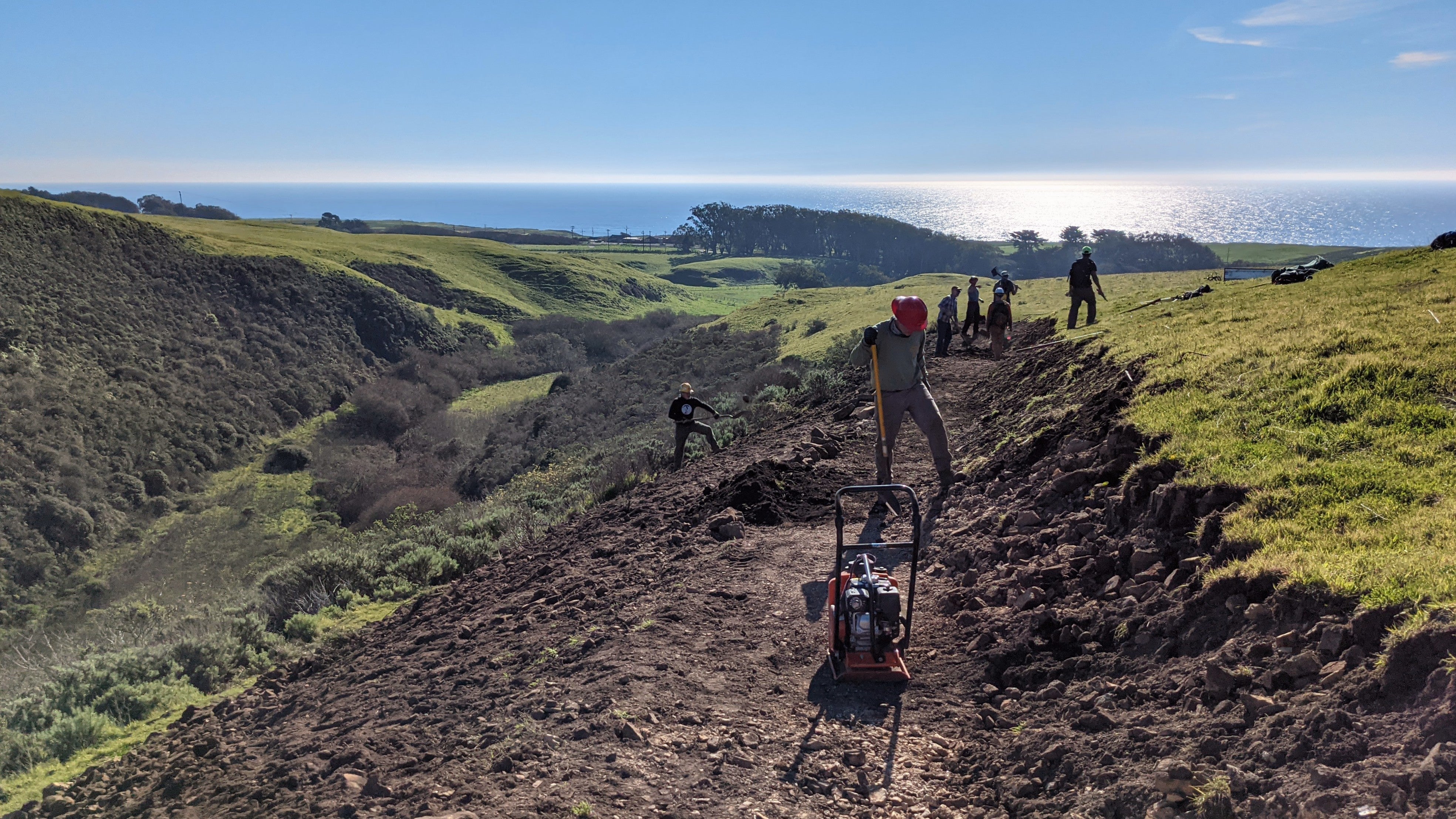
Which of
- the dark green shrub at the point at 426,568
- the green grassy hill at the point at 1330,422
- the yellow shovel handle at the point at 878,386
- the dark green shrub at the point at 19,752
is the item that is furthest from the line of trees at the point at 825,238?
the dark green shrub at the point at 19,752

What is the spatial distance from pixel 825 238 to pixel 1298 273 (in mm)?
115620

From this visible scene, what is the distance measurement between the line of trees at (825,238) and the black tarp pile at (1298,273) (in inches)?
3645

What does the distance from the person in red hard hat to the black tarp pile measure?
1194 cm

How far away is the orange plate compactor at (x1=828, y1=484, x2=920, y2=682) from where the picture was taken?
5004mm

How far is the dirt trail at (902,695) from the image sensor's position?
3535mm

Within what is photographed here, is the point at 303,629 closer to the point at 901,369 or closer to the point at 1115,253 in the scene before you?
the point at 901,369

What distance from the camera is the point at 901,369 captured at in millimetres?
7484

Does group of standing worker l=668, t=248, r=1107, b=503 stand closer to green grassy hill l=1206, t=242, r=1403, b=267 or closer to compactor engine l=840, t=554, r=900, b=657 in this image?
compactor engine l=840, t=554, r=900, b=657

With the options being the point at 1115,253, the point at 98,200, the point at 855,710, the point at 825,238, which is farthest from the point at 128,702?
the point at 98,200

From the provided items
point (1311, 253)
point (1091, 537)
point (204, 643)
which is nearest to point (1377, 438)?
point (1091, 537)

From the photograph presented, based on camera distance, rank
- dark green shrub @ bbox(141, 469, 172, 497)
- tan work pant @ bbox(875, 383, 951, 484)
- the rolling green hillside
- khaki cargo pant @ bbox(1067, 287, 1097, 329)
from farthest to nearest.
→ dark green shrub @ bbox(141, 469, 172, 497) → the rolling green hillside → khaki cargo pant @ bbox(1067, 287, 1097, 329) → tan work pant @ bbox(875, 383, 951, 484)

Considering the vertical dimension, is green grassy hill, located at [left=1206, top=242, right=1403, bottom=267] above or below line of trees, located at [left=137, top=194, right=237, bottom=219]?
below

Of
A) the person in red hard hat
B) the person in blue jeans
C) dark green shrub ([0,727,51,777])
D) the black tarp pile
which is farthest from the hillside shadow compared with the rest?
the black tarp pile

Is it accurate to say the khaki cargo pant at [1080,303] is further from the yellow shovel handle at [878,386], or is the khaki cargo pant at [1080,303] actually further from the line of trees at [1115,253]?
the line of trees at [1115,253]
